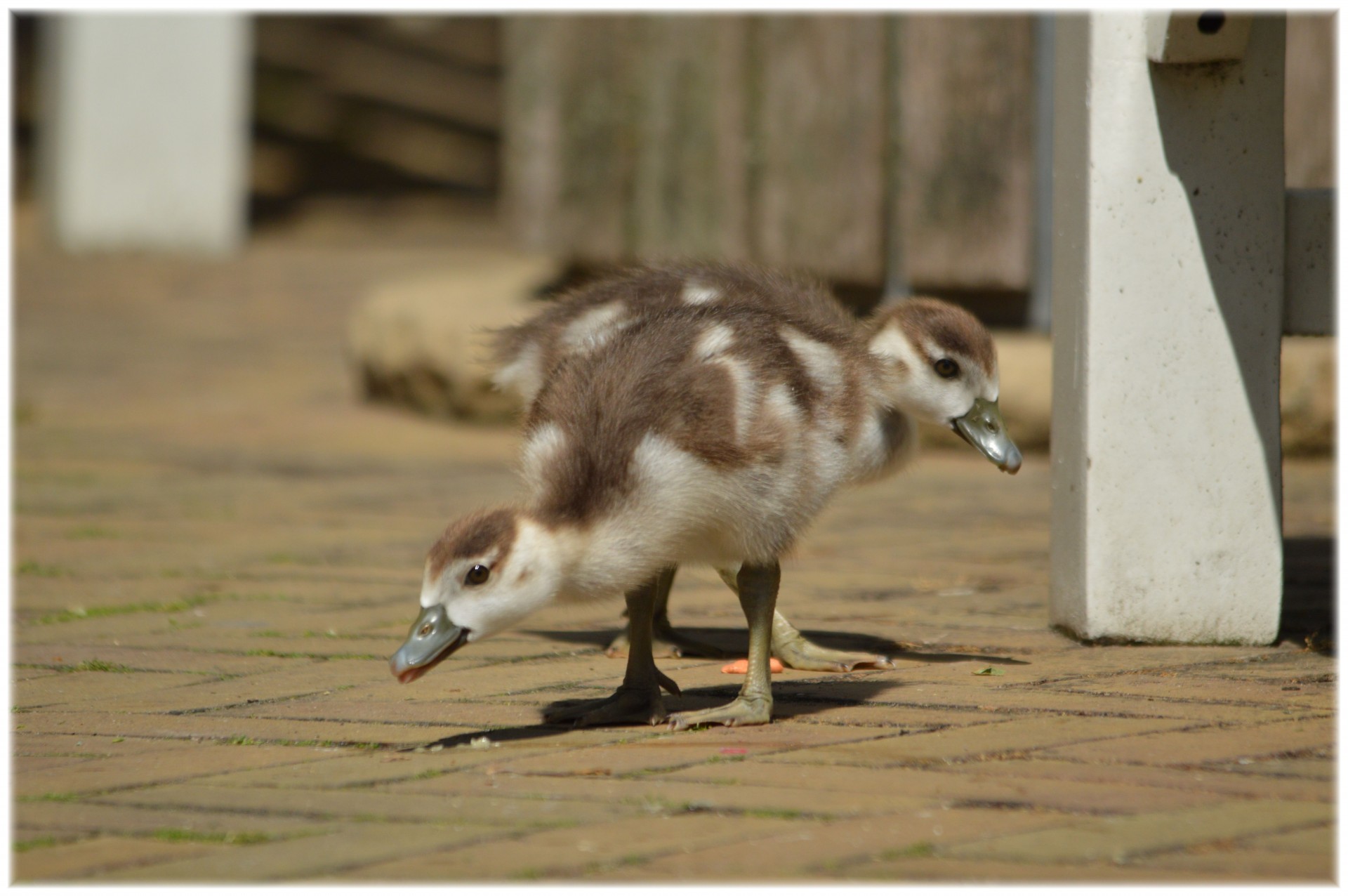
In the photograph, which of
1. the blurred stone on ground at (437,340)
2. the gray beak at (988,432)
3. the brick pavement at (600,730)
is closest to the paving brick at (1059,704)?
the brick pavement at (600,730)

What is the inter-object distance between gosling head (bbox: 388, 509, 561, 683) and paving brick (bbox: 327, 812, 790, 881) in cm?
69

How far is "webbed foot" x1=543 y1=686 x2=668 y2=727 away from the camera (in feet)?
13.1

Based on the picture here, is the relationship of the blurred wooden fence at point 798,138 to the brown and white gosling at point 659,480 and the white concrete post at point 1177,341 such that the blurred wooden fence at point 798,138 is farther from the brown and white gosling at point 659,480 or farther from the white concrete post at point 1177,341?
the brown and white gosling at point 659,480

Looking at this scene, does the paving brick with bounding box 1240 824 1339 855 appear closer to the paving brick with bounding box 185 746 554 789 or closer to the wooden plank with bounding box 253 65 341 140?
the paving brick with bounding box 185 746 554 789

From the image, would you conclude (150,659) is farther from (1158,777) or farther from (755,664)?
(1158,777)

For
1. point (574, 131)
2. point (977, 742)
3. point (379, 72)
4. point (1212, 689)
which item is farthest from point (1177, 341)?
point (379, 72)

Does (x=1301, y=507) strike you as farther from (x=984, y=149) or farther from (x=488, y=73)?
(x=488, y=73)

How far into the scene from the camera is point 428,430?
994 cm

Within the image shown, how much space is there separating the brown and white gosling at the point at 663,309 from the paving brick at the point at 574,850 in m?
1.56

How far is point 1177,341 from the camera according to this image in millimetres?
4766

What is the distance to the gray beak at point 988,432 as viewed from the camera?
4.68 metres

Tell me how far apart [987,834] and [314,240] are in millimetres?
15527

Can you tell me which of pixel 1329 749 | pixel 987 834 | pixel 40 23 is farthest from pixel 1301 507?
pixel 40 23

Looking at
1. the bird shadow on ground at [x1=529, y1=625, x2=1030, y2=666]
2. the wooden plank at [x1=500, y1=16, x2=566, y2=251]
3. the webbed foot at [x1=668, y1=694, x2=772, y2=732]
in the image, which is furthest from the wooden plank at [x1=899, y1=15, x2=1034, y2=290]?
the webbed foot at [x1=668, y1=694, x2=772, y2=732]
